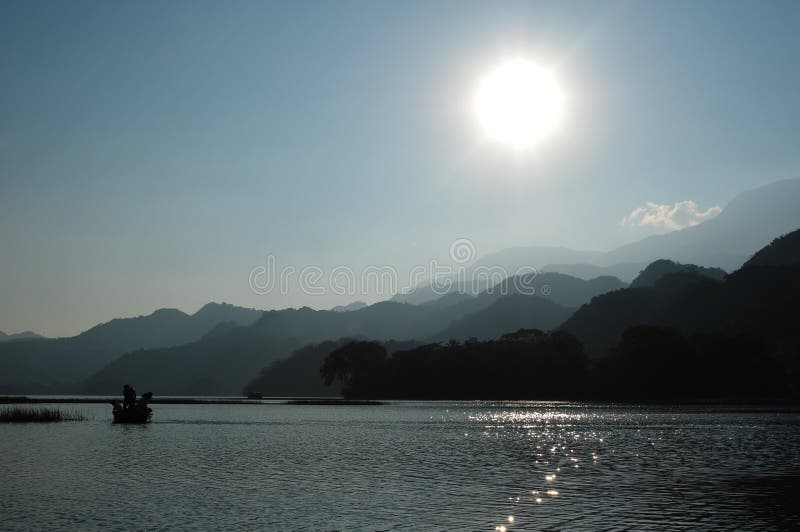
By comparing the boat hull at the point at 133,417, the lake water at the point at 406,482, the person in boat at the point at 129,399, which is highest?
the person in boat at the point at 129,399

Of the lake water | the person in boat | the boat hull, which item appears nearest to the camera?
the lake water

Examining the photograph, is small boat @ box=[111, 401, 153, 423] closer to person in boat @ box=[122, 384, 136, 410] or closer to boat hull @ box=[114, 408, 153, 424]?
boat hull @ box=[114, 408, 153, 424]

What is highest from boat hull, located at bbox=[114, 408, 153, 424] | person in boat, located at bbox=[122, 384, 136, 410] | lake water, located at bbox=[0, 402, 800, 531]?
person in boat, located at bbox=[122, 384, 136, 410]

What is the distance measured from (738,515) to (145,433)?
71.5 meters

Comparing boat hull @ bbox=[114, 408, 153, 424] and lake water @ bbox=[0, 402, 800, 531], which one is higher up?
boat hull @ bbox=[114, 408, 153, 424]

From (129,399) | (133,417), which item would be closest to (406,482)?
(133,417)

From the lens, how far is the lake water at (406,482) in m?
30.3

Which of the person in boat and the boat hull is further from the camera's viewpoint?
the person in boat

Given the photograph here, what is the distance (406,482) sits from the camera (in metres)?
A: 42.0

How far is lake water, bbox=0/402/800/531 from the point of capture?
30312mm

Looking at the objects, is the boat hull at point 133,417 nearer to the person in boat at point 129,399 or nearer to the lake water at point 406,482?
the person in boat at point 129,399

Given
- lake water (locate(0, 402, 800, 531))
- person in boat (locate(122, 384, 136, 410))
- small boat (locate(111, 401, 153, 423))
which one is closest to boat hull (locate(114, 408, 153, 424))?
small boat (locate(111, 401, 153, 423))

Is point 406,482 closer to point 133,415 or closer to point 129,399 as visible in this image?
point 133,415

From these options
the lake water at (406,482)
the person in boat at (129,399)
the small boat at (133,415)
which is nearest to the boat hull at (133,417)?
the small boat at (133,415)
